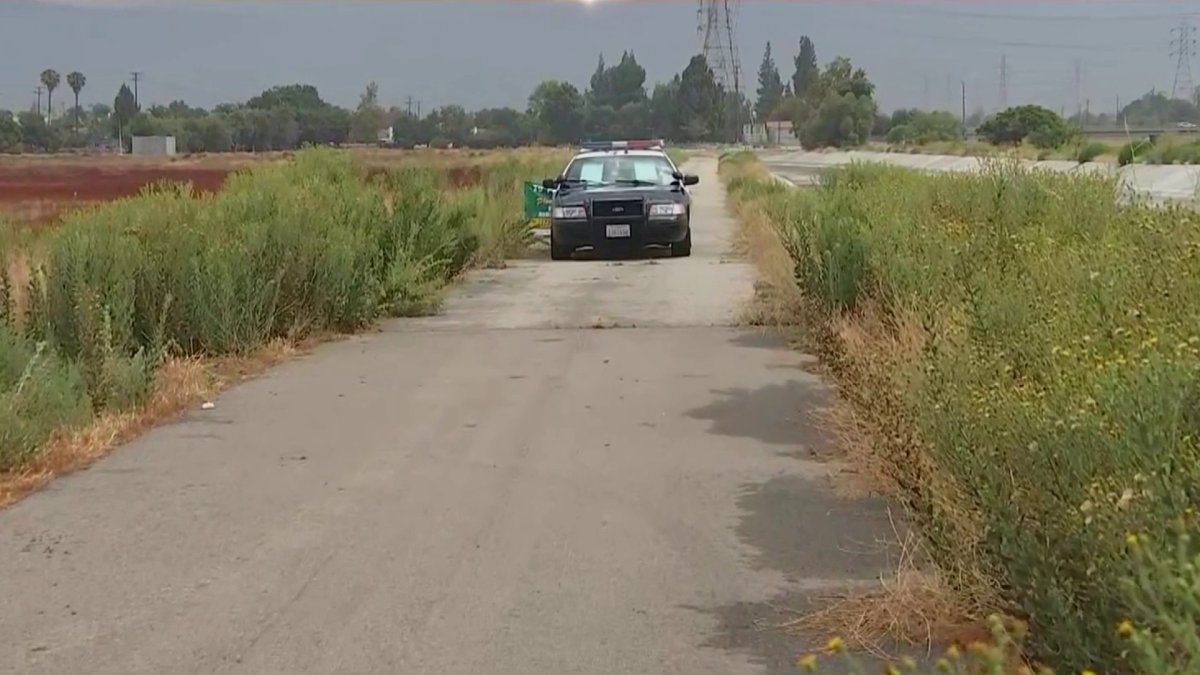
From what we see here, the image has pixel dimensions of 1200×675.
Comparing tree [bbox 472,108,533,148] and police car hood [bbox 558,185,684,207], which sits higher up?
tree [bbox 472,108,533,148]

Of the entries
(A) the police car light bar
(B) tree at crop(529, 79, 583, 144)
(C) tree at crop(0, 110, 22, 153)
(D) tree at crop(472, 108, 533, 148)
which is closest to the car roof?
(A) the police car light bar

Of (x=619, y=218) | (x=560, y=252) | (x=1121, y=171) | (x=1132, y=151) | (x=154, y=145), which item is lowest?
(x=560, y=252)

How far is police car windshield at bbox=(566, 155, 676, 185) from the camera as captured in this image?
896 inches

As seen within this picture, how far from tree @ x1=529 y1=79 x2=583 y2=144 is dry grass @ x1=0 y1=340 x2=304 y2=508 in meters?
105

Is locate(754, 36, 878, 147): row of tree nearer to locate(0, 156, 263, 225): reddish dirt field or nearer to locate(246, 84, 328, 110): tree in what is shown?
locate(246, 84, 328, 110): tree

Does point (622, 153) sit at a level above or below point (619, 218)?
above

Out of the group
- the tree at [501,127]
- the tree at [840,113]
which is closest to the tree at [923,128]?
the tree at [840,113]

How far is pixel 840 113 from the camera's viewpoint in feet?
388

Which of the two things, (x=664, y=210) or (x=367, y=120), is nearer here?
(x=664, y=210)

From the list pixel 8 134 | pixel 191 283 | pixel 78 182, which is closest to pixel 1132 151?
pixel 191 283

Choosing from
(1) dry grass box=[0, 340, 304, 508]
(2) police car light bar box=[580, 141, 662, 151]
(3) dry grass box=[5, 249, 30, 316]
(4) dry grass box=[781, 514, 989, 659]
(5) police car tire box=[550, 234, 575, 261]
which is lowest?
(4) dry grass box=[781, 514, 989, 659]

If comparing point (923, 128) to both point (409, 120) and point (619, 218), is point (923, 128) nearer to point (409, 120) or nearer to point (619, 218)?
point (409, 120)

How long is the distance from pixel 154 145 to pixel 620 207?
55.4 metres

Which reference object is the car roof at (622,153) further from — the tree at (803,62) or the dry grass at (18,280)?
the tree at (803,62)
